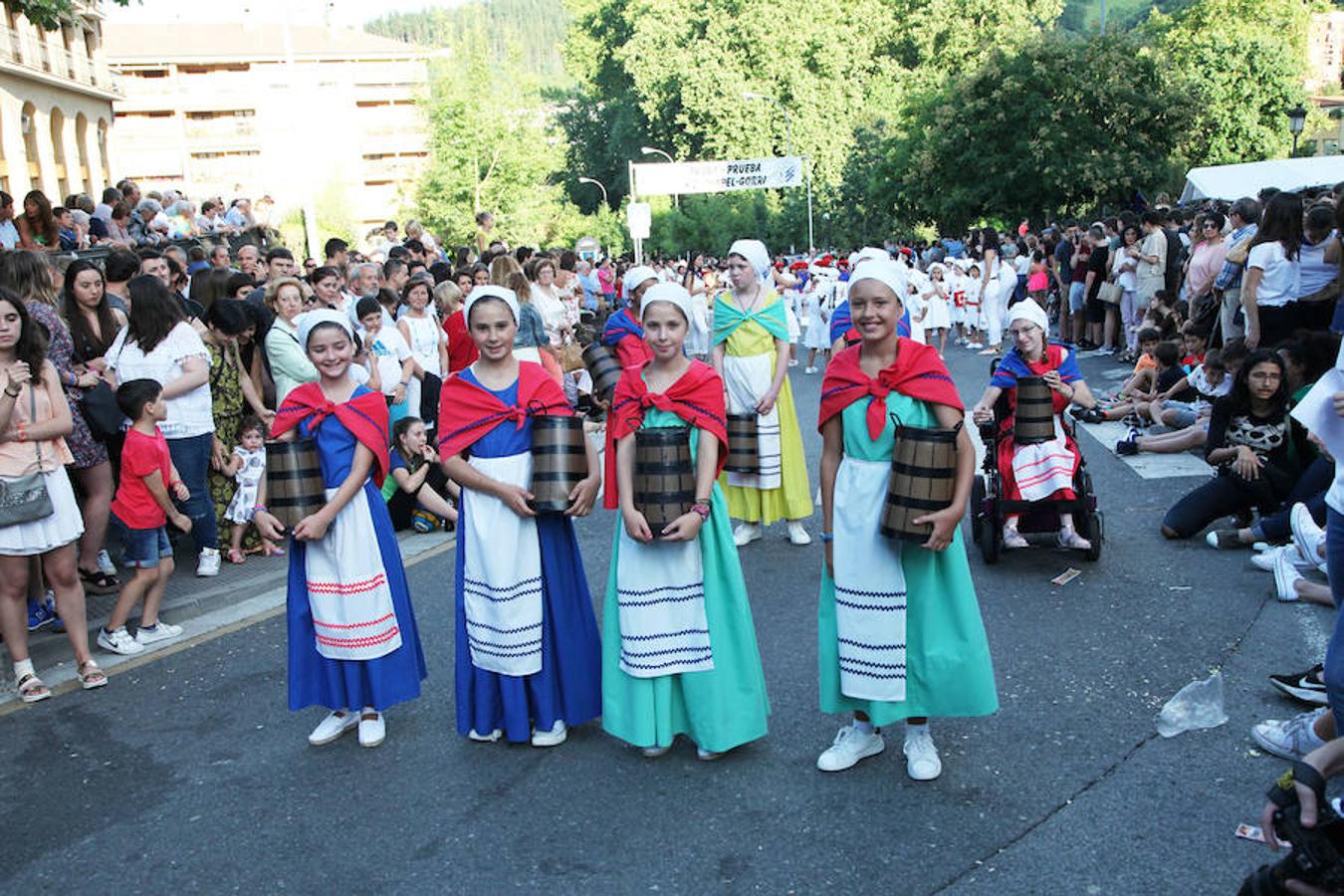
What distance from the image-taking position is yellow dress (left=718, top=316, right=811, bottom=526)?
8.23m

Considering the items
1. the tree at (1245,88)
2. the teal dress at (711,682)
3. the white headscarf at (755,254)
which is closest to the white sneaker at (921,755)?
the teal dress at (711,682)

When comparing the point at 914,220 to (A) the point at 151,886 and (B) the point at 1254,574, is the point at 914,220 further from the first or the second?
(A) the point at 151,886

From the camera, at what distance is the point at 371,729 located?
534 cm

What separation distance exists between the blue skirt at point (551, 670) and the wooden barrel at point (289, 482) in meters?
0.70

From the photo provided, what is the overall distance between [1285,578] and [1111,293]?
38.6 feet

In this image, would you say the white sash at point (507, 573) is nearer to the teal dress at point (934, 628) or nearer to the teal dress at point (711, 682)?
the teal dress at point (711, 682)

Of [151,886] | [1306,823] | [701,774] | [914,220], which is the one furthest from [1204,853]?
[914,220]

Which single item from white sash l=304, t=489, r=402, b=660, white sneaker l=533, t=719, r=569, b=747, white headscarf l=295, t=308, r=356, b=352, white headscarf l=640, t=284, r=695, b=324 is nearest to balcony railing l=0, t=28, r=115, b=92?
white headscarf l=295, t=308, r=356, b=352

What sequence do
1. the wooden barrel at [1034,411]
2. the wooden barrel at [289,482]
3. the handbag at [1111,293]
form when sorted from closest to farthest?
the wooden barrel at [289,482] → the wooden barrel at [1034,411] → the handbag at [1111,293]

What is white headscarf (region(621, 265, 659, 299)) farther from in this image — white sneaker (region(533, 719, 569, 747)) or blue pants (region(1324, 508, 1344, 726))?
blue pants (region(1324, 508, 1344, 726))

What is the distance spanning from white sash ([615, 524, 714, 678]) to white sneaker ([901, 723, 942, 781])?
2.80 feet

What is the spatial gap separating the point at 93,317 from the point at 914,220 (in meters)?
35.9

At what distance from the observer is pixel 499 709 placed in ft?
17.1

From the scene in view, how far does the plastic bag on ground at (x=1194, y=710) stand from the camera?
16.1ft
